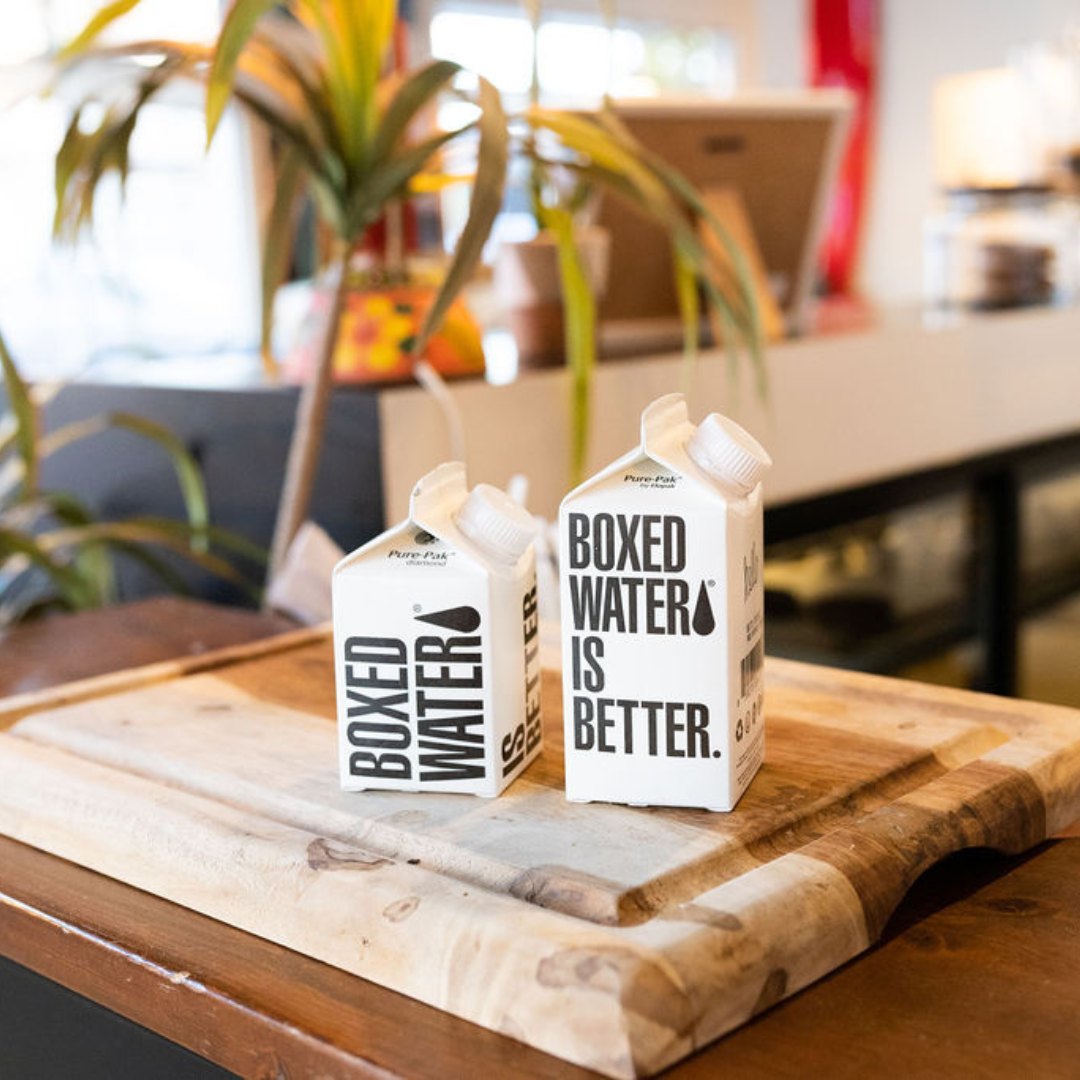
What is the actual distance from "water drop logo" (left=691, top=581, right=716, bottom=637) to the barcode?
26 millimetres

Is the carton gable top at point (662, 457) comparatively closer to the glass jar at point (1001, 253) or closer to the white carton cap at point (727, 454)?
the white carton cap at point (727, 454)

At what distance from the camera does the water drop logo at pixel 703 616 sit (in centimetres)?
57

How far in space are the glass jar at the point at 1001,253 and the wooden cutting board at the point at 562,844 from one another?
182 cm

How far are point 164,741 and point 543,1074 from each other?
1.11 feet

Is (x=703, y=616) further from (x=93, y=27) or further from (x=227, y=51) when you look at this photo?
(x=93, y=27)

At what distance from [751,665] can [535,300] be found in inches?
42.3

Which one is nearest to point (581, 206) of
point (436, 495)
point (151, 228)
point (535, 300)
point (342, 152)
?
point (535, 300)

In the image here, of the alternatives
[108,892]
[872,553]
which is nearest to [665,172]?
[108,892]

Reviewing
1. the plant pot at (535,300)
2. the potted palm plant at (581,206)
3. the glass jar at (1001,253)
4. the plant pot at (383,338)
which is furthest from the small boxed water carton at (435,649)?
the glass jar at (1001,253)

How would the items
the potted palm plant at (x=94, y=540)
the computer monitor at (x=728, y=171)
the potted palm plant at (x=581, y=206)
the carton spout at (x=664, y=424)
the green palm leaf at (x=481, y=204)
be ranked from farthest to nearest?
the computer monitor at (x=728, y=171)
the potted palm plant at (x=94, y=540)
the potted palm plant at (x=581, y=206)
the green palm leaf at (x=481, y=204)
the carton spout at (x=664, y=424)

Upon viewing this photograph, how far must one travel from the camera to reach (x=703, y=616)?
0.57 metres

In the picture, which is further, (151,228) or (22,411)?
(151,228)

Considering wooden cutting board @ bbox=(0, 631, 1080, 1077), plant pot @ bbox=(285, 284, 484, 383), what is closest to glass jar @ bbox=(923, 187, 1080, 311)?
plant pot @ bbox=(285, 284, 484, 383)

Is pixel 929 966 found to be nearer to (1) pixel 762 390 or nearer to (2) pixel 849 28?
(1) pixel 762 390
